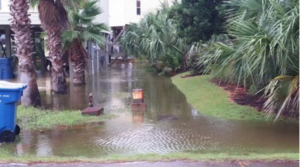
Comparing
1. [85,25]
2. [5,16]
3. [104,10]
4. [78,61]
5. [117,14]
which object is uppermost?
[117,14]

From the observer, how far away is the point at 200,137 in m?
9.07

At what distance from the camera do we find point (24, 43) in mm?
12492

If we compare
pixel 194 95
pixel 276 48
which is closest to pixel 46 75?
pixel 194 95

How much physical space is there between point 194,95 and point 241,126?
480 centimetres

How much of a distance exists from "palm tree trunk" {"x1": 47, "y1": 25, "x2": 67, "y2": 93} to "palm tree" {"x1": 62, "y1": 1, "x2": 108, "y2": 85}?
1.25m

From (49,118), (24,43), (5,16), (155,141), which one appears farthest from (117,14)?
(155,141)

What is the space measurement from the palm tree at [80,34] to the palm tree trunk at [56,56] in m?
1.25

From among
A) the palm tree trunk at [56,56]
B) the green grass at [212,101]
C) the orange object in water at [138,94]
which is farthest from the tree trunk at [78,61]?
the orange object in water at [138,94]

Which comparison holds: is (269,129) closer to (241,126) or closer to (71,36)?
(241,126)

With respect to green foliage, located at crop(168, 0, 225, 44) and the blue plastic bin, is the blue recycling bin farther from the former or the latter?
the blue plastic bin

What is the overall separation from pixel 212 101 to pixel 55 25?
6.28 m

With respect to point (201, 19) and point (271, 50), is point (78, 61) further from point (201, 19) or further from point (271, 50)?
point (271, 50)

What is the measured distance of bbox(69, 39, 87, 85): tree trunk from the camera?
59.0 ft

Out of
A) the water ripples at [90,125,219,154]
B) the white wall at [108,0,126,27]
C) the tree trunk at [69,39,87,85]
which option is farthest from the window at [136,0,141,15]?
the water ripples at [90,125,219,154]
